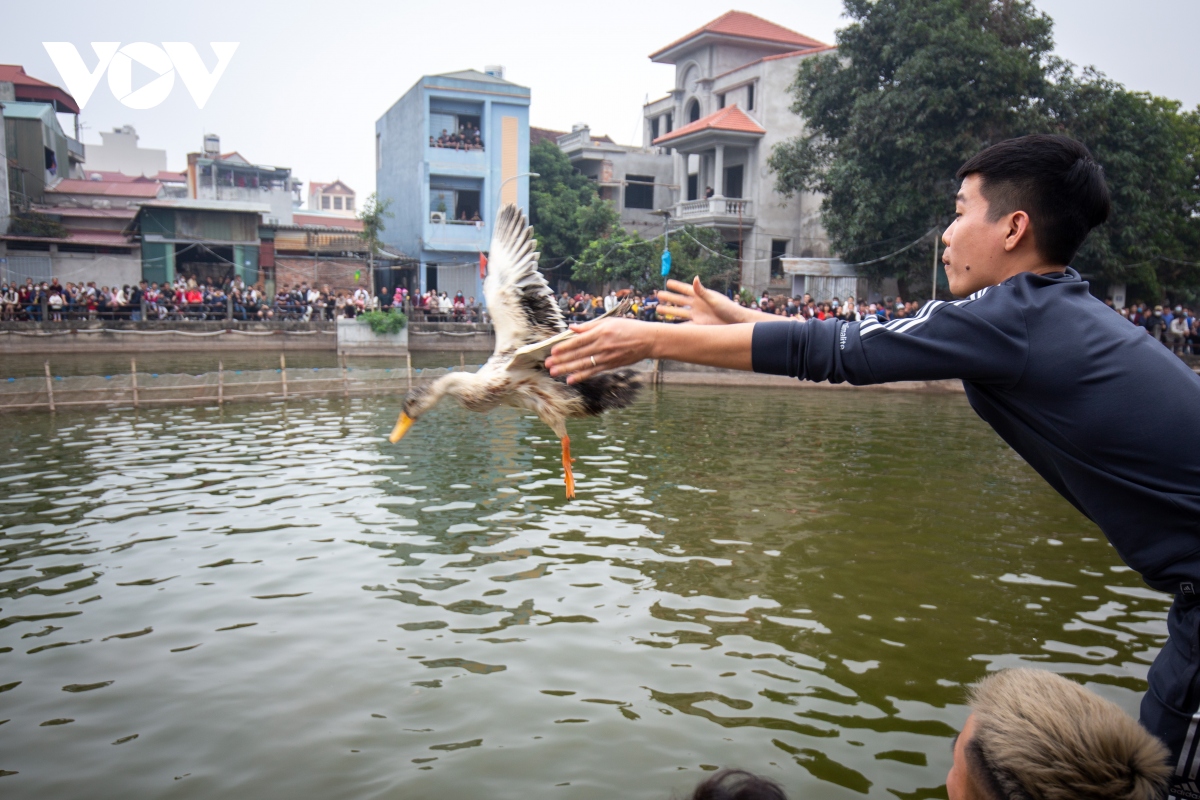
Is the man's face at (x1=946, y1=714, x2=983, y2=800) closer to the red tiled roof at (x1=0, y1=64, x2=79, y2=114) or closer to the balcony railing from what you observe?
the balcony railing

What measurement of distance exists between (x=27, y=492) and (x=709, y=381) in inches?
620

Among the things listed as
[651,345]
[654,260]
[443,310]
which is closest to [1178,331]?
[654,260]

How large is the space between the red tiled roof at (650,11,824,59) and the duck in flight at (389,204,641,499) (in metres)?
34.1

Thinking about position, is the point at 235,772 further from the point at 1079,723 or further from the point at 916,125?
the point at 916,125

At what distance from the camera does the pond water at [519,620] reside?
501 cm

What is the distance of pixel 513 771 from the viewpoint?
4.90m

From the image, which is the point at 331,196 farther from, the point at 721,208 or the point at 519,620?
the point at 519,620

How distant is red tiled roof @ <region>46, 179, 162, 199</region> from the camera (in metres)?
37.3

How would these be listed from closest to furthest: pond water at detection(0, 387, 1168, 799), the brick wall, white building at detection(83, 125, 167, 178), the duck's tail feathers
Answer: the duck's tail feathers → pond water at detection(0, 387, 1168, 799) → the brick wall → white building at detection(83, 125, 167, 178)

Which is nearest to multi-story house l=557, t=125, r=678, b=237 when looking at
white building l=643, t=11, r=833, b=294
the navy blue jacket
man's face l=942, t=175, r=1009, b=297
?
white building l=643, t=11, r=833, b=294

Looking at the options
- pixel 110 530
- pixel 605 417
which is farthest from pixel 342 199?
pixel 110 530

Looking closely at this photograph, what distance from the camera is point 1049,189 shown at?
1987 mm

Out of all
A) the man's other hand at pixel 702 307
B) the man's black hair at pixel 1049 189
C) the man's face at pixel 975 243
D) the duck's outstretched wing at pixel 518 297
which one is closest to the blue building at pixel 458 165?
the duck's outstretched wing at pixel 518 297

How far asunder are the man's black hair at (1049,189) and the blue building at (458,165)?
31.7 metres
